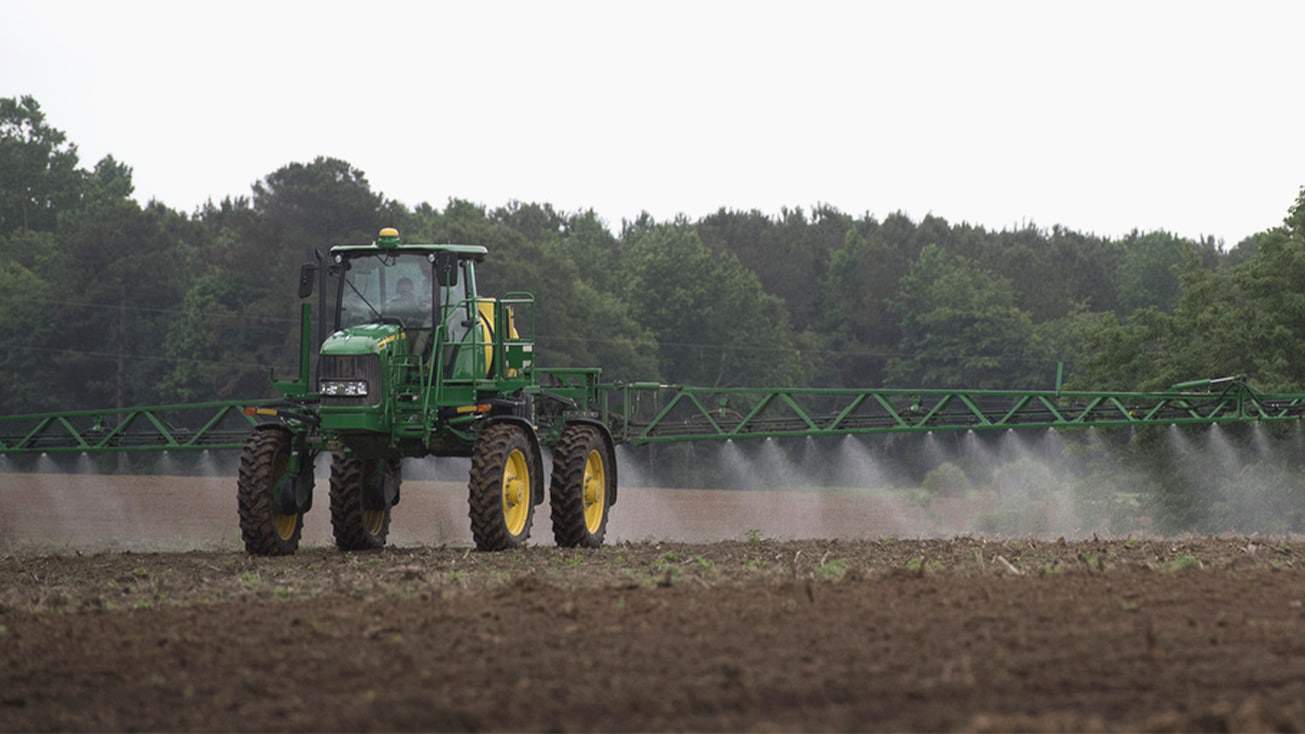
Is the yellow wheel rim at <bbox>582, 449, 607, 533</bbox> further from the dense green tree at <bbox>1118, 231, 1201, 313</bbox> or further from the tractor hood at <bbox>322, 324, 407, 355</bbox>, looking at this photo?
the dense green tree at <bbox>1118, 231, 1201, 313</bbox>

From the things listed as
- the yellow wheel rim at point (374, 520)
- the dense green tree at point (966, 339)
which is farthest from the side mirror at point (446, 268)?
the dense green tree at point (966, 339)

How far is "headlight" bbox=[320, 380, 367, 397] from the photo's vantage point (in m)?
20.0

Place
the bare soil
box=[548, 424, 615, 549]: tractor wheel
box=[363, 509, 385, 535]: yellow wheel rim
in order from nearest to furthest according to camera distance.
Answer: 1. the bare soil
2. box=[548, 424, 615, 549]: tractor wheel
3. box=[363, 509, 385, 535]: yellow wheel rim

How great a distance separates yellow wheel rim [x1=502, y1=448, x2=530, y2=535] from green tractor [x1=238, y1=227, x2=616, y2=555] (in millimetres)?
18

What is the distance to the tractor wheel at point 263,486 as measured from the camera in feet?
66.2

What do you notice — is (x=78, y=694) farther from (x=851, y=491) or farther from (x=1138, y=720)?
(x=851, y=491)

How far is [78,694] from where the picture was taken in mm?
10234

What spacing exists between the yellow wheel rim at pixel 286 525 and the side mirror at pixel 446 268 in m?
3.02

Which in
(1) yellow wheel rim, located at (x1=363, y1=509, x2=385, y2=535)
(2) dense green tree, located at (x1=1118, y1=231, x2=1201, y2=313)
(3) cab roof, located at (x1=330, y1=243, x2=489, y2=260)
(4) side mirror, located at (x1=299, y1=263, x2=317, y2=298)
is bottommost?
(1) yellow wheel rim, located at (x1=363, y1=509, x2=385, y2=535)

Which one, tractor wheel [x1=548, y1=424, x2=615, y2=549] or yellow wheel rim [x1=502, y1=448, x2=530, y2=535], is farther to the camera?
tractor wheel [x1=548, y1=424, x2=615, y2=549]

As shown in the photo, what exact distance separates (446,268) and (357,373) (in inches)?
57.1

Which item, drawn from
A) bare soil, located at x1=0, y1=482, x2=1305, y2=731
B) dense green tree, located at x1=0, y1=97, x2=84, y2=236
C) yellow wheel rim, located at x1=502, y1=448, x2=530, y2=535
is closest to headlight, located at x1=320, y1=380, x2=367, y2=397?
yellow wheel rim, located at x1=502, y1=448, x2=530, y2=535

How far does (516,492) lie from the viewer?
20.7 m

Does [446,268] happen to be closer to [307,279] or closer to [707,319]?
[307,279]
